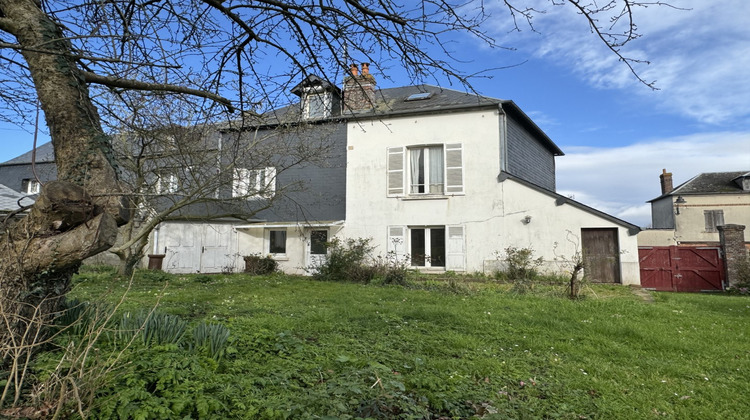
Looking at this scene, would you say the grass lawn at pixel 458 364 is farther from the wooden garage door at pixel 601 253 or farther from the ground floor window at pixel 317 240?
the ground floor window at pixel 317 240

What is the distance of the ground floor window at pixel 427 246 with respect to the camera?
46.9 ft

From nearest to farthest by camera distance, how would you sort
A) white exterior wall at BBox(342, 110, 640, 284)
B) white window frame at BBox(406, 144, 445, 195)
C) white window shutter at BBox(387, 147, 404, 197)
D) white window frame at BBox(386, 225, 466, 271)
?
1. white exterior wall at BBox(342, 110, 640, 284)
2. white window frame at BBox(386, 225, 466, 271)
3. white window frame at BBox(406, 144, 445, 195)
4. white window shutter at BBox(387, 147, 404, 197)

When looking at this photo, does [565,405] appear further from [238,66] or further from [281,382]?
[238,66]

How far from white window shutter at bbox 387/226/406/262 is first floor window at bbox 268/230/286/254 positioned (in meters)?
4.90

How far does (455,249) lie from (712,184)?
25.3 meters

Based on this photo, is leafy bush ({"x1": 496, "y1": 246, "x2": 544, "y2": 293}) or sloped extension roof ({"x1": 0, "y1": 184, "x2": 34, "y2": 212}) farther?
leafy bush ({"x1": 496, "y1": 246, "x2": 544, "y2": 293})

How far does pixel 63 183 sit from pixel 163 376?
1.39 m

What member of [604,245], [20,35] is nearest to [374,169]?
[604,245]

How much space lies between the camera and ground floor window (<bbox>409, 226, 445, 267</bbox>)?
14281 mm

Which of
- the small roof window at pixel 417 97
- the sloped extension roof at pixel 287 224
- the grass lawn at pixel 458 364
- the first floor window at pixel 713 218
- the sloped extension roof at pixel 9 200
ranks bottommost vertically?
Answer: the grass lawn at pixel 458 364

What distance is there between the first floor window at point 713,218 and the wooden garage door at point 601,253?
20756 mm

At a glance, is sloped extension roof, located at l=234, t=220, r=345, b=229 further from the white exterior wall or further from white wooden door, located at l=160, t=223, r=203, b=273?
white wooden door, located at l=160, t=223, r=203, b=273

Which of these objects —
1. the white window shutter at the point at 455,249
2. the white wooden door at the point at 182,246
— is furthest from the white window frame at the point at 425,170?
the white wooden door at the point at 182,246

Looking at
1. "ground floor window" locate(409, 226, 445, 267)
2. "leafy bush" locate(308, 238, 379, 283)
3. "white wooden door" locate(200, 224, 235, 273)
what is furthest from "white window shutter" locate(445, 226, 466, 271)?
A: "white wooden door" locate(200, 224, 235, 273)
